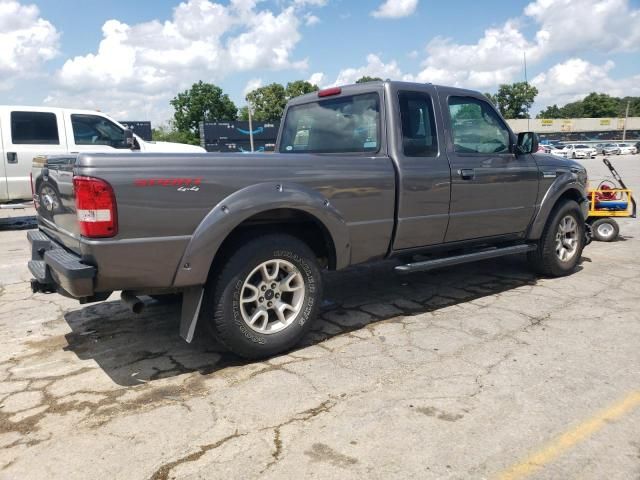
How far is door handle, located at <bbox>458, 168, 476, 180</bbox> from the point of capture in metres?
4.47

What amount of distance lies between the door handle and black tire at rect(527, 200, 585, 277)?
4.56ft

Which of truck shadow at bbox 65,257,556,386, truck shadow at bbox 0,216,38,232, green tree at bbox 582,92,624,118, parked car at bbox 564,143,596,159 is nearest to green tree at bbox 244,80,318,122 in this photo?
parked car at bbox 564,143,596,159

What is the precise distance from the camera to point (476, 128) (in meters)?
4.83

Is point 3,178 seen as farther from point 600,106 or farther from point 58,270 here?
point 600,106

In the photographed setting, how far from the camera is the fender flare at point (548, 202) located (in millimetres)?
5262

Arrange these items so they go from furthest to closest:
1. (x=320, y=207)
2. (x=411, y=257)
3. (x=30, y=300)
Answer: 1. (x=30, y=300)
2. (x=411, y=257)
3. (x=320, y=207)

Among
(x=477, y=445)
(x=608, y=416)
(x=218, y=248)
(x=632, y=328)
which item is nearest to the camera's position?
(x=477, y=445)

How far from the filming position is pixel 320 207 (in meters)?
3.58

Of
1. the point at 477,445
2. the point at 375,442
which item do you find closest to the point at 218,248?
the point at 375,442

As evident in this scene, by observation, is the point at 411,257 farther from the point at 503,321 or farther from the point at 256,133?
the point at 256,133

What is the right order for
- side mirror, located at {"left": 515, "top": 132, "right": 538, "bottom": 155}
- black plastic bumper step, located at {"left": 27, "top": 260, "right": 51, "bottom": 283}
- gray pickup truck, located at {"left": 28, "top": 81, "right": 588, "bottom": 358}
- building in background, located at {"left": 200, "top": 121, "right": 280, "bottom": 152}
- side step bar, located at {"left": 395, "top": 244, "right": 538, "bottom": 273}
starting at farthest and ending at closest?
building in background, located at {"left": 200, "top": 121, "right": 280, "bottom": 152}, side mirror, located at {"left": 515, "top": 132, "right": 538, "bottom": 155}, side step bar, located at {"left": 395, "top": 244, "right": 538, "bottom": 273}, black plastic bumper step, located at {"left": 27, "top": 260, "right": 51, "bottom": 283}, gray pickup truck, located at {"left": 28, "top": 81, "right": 588, "bottom": 358}

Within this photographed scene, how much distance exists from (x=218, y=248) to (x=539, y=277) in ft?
12.8

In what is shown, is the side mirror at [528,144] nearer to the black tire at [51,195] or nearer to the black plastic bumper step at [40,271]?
the black tire at [51,195]

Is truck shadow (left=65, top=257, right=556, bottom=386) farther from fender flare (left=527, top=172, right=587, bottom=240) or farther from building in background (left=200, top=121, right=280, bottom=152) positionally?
building in background (left=200, top=121, right=280, bottom=152)
